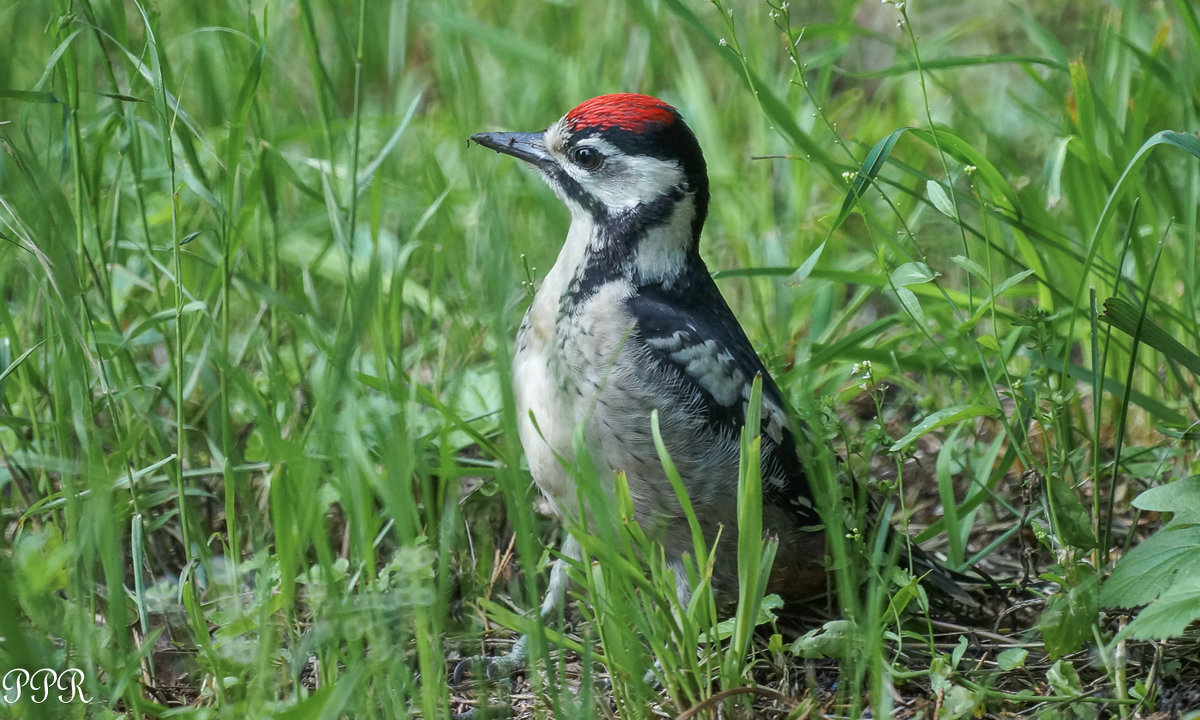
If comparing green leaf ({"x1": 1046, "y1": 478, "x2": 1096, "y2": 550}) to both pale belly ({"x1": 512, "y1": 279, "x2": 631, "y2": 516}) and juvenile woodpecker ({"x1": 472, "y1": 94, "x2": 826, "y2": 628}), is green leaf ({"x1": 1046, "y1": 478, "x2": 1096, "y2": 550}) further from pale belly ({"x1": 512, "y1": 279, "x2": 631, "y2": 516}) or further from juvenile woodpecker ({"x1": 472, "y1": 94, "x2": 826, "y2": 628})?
pale belly ({"x1": 512, "y1": 279, "x2": 631, "y2": 516})

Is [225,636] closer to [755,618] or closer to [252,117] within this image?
[755,618]

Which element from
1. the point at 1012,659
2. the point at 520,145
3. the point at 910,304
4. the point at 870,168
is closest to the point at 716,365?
the point at 910,304

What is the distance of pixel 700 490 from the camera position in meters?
3.37

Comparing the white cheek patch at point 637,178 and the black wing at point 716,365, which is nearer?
the black wing at point 716,365

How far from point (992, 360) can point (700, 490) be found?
1.16 meters

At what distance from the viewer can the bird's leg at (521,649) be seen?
3.26 metres

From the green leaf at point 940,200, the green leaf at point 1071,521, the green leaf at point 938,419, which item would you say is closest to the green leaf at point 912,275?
the green leaf at point 940,200

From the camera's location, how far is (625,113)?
3527 mm

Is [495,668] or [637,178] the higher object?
[637,178]

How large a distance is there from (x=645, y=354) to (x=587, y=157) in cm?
66

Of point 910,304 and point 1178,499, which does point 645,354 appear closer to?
point 910,304

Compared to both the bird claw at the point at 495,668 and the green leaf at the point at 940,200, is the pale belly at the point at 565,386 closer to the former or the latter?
the bird claw at the point at 495,668

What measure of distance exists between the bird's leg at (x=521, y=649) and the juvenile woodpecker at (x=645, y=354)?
15 mm

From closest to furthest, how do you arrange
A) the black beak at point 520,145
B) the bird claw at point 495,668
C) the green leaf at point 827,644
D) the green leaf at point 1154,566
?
the green leaf at point 1154,566 → the green leaf at point 827,644 → the bird claw at point 495,668 → the black beak at point 520,145
